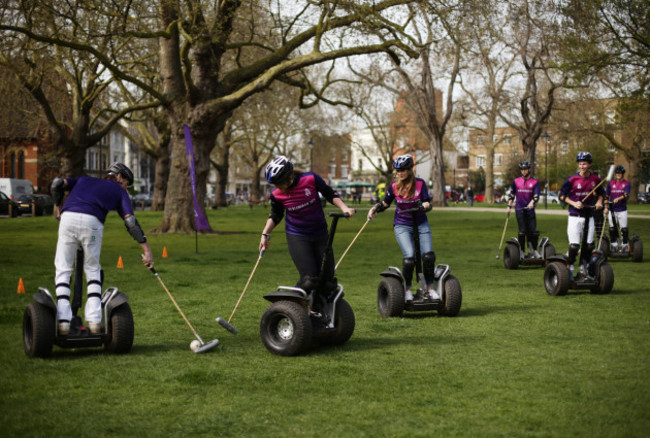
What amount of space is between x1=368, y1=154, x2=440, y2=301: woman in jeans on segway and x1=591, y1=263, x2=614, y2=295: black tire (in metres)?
3.36

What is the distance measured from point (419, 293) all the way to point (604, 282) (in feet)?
11.9

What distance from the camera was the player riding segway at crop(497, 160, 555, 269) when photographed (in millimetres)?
15531

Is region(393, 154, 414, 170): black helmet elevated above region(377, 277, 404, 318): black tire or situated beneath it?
elevated above

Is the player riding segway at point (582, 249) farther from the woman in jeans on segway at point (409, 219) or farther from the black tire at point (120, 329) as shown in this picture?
the black tire at point (120, 329)

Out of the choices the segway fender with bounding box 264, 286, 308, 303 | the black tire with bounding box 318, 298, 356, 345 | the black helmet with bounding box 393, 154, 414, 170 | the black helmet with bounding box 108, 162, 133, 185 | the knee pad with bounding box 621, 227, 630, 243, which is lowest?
the black tire with bounding box 318, 298, 356, 345

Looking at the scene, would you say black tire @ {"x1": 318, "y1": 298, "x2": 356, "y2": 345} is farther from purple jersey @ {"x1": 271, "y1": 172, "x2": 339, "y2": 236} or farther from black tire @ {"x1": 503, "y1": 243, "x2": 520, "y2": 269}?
black tire @ {"x1": 503, "y1": 243, "x2": 520, "y2": 269}

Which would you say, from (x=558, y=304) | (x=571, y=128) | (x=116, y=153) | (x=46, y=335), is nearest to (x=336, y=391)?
(x=46, y=335)

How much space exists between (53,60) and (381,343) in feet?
86.1

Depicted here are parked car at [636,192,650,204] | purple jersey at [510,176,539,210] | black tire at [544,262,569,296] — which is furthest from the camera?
parked car at [636,192,650,204]

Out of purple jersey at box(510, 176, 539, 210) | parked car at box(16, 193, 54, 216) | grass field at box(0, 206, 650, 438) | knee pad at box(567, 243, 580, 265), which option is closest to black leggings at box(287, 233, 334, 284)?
grass field at box(0, 206, 650, 438)

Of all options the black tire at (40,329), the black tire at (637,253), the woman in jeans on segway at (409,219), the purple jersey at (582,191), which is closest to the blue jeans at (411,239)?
the woman in jeans on segway at (409,219)

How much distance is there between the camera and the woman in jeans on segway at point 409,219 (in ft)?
31.2

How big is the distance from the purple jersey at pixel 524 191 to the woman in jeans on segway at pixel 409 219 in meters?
6.53

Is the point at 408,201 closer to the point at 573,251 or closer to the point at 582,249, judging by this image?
the point at 573,251
